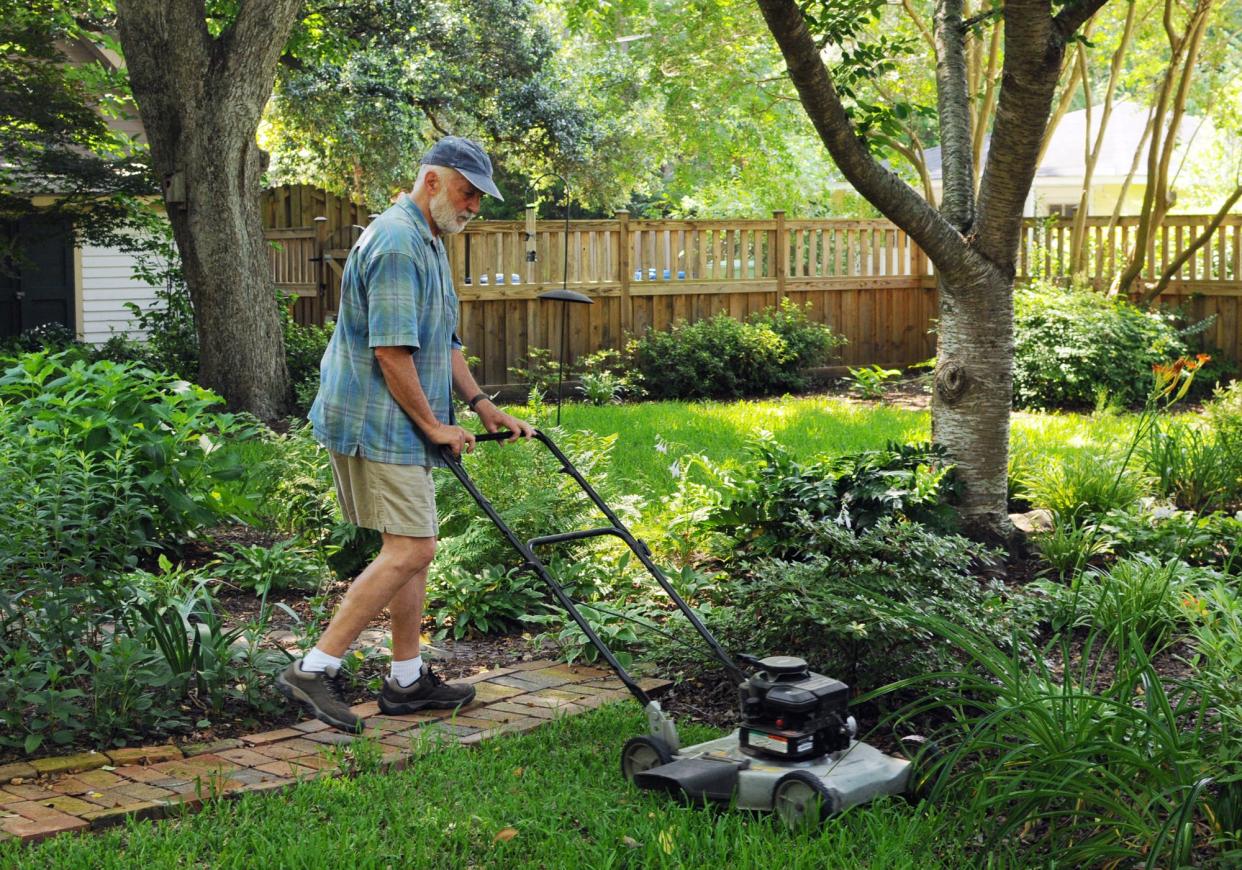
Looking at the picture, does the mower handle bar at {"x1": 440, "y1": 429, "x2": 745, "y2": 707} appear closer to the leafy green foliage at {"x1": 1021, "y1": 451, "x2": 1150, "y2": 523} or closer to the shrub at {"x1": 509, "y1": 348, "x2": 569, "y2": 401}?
the leafy green foliage at {"x1": 1021, "y1": 451, "x2": 1150, "y2": 523}

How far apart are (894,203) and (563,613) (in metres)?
2.42

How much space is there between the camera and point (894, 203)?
20.4ft

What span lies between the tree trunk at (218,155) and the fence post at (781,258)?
6.53 meters

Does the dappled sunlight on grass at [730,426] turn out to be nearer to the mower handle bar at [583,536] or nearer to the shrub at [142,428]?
the shrub at [142,428]

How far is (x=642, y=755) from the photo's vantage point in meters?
3.90

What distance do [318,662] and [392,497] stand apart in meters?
0.61

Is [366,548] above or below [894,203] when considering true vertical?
below

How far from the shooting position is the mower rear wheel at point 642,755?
150 inches

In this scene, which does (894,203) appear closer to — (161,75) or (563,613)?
(563,613)

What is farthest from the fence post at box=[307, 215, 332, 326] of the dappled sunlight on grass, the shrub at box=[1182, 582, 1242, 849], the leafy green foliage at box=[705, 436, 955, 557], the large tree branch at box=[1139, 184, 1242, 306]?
the shrub at box=[1182, 582, 1242, 849]

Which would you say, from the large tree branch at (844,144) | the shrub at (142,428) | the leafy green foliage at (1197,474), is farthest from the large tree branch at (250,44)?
the leafy green foliage at (1197,474)

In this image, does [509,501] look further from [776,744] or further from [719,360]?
[719,360]

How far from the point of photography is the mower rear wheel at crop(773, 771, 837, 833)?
347cm

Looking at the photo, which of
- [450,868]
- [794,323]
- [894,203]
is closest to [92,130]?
[794,323]
